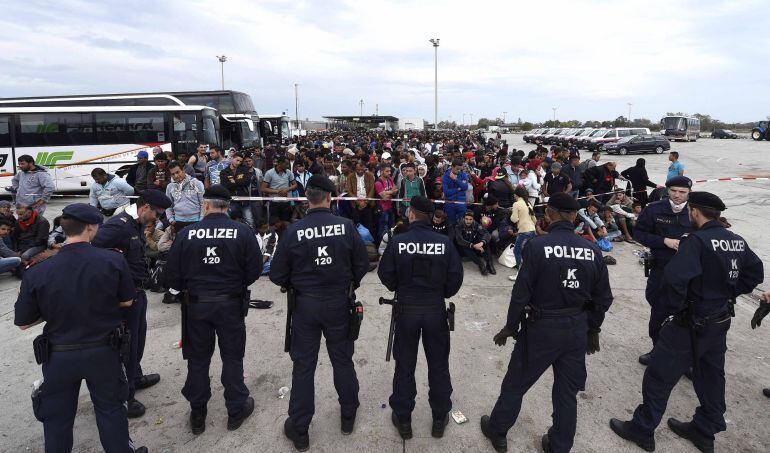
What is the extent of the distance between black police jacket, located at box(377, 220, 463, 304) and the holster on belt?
2176 millimetres

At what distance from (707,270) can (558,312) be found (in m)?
1.15

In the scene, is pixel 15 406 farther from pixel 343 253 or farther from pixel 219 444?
pixel 343 253

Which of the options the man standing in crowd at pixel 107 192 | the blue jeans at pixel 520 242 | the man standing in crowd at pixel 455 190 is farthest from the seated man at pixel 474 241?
the man standing in crowd at pixel 107 192

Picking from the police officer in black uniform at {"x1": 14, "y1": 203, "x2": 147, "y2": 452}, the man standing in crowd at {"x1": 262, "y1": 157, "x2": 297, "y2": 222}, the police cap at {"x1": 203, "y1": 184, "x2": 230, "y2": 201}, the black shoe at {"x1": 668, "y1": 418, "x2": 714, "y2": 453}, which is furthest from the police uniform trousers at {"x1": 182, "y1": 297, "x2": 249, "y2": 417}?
the man standing in crowd at {"x1": 262, "y1": 157, "x2": 297, "y2": 222}

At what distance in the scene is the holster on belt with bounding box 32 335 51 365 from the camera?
8.30 ft

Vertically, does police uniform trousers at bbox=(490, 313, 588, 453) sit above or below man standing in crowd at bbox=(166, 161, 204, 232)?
below

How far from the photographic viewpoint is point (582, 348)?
116 inches

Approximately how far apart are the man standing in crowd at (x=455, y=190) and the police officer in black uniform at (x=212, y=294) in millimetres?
5321

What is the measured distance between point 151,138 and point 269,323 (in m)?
11.7

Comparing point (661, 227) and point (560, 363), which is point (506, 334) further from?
point (661, 227)

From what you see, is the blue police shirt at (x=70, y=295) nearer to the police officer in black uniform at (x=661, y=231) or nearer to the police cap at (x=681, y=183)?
the police officer in black uniform at (x=661, y=231)

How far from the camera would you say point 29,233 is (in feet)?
22.8

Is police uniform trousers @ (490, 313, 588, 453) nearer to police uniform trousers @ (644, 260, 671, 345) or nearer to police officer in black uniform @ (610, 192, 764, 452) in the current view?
police officer in black uniform @ (610, 192, 764, 452)

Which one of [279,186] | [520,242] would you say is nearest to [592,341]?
[520,242]
